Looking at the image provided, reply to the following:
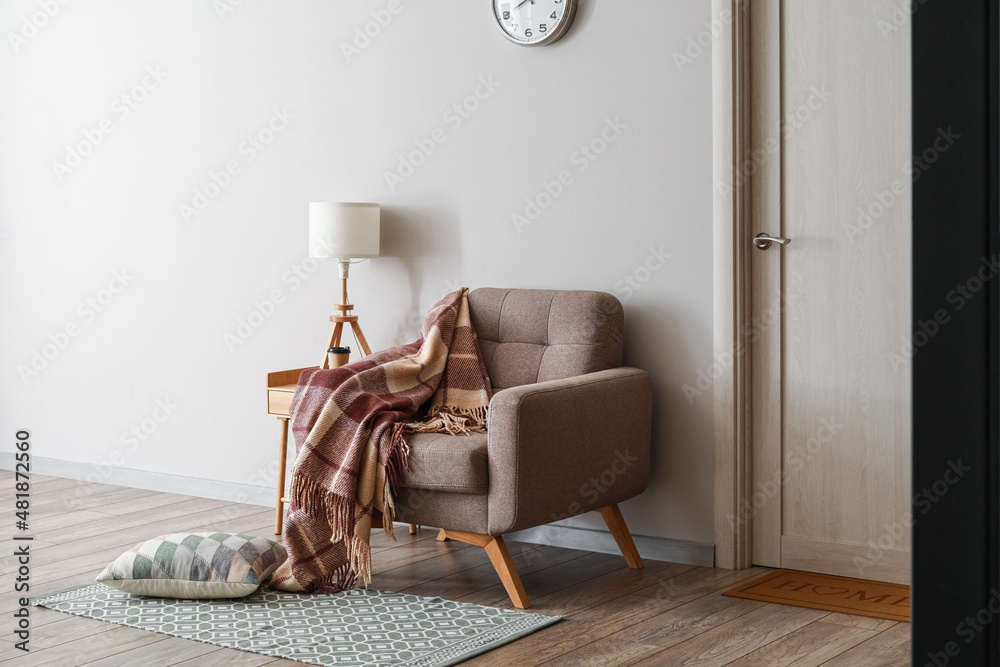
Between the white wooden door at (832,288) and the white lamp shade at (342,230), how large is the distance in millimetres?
1383

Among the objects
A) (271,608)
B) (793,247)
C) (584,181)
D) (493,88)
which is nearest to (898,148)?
(793,247)

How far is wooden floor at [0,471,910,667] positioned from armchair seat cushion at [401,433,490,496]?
1.11 feet

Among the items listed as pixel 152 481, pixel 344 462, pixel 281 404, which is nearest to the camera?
pixel 344 462

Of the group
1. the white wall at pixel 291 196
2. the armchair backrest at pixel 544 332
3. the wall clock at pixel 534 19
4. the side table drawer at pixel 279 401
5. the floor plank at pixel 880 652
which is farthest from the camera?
the side table drawer at pixel 279 401

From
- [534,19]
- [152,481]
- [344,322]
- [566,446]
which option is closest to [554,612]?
[566,446]

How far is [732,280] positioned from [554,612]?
1.15 metres

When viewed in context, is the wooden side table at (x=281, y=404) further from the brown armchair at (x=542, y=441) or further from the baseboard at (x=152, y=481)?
the brown armchair at (x=542, y=441)

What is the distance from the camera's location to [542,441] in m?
2.91

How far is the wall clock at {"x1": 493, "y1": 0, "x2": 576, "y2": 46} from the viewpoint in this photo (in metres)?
3.55

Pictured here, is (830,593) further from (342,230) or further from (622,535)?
(342,230)

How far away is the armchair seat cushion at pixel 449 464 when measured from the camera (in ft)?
9.59

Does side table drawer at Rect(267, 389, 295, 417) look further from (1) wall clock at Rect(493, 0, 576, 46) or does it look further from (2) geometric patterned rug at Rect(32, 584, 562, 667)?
(1) wall clock at Rect(493, 0, 576, 46)

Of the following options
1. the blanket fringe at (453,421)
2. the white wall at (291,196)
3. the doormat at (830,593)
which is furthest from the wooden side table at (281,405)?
the doormat at (830,593)

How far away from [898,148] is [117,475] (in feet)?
11.7
